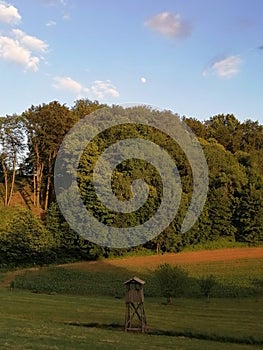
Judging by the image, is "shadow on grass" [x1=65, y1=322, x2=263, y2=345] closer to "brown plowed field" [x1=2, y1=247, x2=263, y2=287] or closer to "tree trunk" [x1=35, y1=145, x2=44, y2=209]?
"brown plowed field" [x1=2, y1=247, x2=263, y2=287]

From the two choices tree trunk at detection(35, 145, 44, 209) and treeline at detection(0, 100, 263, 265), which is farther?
tree trunk at detection(35, 145, 44, 209)

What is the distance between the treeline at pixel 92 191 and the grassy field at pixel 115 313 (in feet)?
15.5

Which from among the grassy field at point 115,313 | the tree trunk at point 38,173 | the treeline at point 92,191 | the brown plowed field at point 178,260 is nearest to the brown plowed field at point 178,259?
the brown plowed field at point 178,260

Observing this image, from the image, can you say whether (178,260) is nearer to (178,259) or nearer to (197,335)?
(178,259)

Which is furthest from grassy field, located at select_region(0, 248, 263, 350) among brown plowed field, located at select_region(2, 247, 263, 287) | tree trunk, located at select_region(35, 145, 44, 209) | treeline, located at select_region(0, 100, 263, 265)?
tree trunk, located at select_region(35, 145, 44, 209)

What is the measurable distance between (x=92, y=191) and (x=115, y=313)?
101ft

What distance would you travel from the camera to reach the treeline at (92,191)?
53844 mm

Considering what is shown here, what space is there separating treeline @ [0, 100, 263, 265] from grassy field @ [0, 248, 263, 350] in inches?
186

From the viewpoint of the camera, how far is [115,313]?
1008 inches

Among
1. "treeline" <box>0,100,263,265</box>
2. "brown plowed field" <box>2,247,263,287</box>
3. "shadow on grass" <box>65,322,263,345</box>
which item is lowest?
"shadow on grass" <box>65,322,263,345</box>

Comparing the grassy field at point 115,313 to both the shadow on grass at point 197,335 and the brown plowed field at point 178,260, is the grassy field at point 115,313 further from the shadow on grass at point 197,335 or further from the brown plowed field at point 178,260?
the brown plowed field at point 178,260

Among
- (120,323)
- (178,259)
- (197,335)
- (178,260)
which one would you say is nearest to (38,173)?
(178,259)

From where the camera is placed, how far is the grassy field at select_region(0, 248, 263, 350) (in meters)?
→ 16.2

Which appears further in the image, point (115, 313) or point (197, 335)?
point (115, 313)
